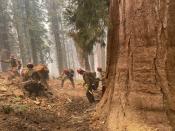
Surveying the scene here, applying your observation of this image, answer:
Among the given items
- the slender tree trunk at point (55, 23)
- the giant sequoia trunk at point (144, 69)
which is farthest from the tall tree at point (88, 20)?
the slender tree trunk at point (55, 23)

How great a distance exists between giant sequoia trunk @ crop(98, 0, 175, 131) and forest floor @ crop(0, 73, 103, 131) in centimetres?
109

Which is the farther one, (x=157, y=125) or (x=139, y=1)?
(x=139, y=1)

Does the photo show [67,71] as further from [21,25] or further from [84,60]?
[21,25]

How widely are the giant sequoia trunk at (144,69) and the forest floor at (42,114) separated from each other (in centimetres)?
109

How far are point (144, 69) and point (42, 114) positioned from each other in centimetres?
390

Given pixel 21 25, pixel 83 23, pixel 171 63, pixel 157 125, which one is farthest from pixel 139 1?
pixel 21 25

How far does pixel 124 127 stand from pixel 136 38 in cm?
209

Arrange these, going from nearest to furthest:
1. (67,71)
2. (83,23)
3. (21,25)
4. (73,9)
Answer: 1. (83,23)
2. (73,9)
3. (67,71)
4. (21,25)

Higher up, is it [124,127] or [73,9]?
[73,9]

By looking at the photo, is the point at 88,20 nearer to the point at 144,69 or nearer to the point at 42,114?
the point at 42,114

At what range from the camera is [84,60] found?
21.8m

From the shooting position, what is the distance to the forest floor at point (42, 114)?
28.7 ft

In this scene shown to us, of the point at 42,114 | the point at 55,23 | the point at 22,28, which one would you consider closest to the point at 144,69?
the point at 42,114

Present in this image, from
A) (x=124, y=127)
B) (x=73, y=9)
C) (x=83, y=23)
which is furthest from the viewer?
(x=73, y=9)
